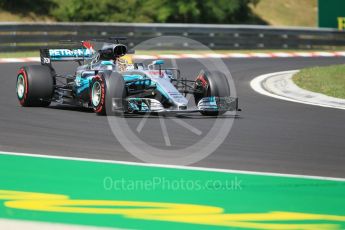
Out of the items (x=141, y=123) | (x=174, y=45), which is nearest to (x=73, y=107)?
(x=141, y=123)

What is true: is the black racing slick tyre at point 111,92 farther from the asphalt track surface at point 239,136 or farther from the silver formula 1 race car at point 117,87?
the asphalt track surface at point 239,136

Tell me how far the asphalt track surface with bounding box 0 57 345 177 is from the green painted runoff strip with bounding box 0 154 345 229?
69cm

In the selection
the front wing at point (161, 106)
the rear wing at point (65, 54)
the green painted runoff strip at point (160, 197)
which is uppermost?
the rear wing at point (65, 54)

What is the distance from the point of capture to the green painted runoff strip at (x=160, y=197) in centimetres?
691

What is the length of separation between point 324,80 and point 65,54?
686 cm

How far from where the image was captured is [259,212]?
287 inches

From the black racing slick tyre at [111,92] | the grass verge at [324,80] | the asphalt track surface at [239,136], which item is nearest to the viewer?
the asphalt track surface at [239,136]

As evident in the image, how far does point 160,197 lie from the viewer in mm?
7805

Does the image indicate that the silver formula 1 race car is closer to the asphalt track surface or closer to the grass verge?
the asphalt track surface

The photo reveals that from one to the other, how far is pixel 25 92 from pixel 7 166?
5.31 meters

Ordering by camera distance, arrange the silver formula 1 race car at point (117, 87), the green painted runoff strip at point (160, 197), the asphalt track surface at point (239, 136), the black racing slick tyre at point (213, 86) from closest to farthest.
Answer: the green painted runoff strip at point (160, 197)
the asphalt track surface at point (239, 136)
the silver formula 1 race car at point (117, 87)
the black racing slick tyre at point (213, 86)

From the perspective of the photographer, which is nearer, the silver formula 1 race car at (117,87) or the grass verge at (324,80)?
the silver formula 1 race car at (117,87)

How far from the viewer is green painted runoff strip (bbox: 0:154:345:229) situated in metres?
6.91

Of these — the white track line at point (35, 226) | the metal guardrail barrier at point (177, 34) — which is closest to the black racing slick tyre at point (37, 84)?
the white track line at point (35, 226)
